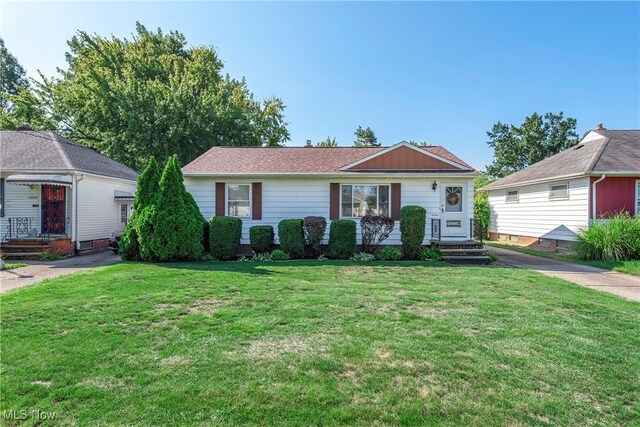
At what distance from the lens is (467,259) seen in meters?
10.8

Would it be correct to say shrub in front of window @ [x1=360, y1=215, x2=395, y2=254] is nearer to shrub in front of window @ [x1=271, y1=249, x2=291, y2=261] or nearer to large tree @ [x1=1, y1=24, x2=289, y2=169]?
shrub in front of window @ [x1=271, y1=249, x2=291, y2=261]

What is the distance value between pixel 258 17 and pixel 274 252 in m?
8.15

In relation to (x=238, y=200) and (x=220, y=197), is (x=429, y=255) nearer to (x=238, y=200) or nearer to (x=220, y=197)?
(x=238, y=200)

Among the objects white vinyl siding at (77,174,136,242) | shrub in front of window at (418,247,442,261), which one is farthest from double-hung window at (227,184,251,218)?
shrub in front of window at (418,247,442,261)

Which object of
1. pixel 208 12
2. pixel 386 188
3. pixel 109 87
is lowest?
pixel 386 188

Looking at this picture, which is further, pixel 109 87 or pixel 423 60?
pixel 109 87

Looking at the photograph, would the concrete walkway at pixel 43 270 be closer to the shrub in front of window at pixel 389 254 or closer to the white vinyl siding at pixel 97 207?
the white vinyl siding at pixel 97 207

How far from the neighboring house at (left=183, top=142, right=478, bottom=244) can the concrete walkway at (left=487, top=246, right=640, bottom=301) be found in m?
2.41

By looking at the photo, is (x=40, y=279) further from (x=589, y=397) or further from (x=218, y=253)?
(x=589, y=397)

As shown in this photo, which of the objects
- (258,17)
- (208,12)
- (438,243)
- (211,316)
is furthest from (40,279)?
(438,243)

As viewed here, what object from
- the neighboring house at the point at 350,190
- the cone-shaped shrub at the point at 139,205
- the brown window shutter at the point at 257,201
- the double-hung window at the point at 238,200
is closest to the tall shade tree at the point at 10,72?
the cone-shaped shrub at the point at 139,205

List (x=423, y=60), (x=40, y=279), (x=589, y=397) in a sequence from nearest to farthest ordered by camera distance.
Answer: (x=589, y=397), (x=40, y=279), (x=423, y=60)

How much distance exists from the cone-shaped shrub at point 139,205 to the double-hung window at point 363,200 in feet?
21.5

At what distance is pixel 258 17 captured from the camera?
11.0 metres
